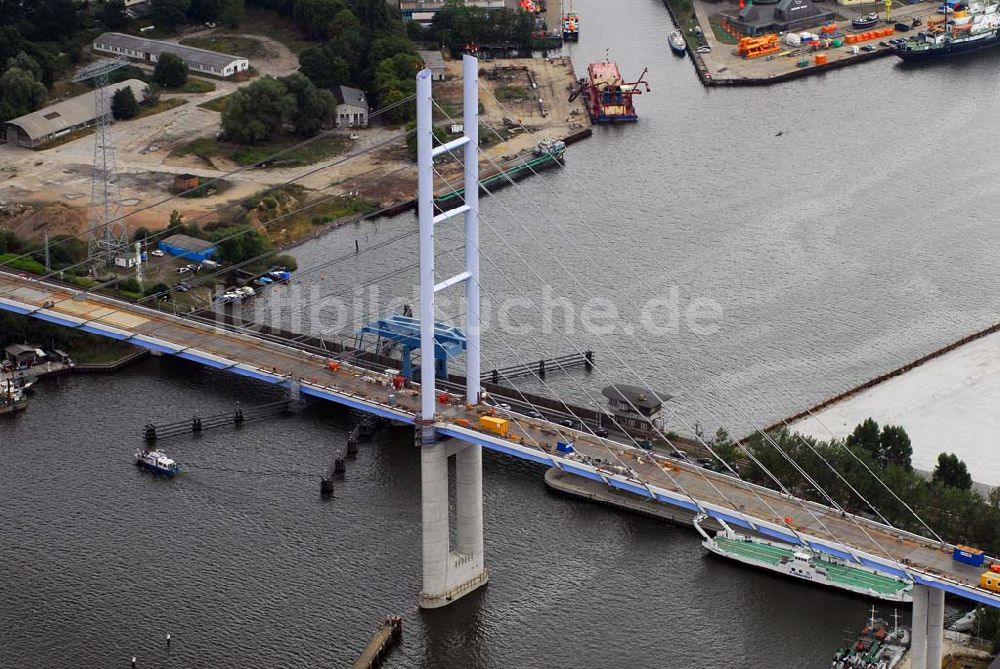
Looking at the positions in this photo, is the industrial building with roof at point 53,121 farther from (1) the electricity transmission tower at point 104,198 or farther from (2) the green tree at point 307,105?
(2) the green tree at point 307,105

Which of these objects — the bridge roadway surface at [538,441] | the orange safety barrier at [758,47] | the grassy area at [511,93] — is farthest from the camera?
the orange safety barrier at [758,47]

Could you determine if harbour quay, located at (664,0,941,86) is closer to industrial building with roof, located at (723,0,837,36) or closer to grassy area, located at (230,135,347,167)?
industrial building with roof, located at (723,0,837,36)

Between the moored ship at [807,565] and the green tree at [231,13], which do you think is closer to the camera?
the moored ship at [807,565]

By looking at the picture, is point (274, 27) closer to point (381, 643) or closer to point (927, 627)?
point (381, 643)

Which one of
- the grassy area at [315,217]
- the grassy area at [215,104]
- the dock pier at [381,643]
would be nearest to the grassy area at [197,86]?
the grassy area at [215,104]

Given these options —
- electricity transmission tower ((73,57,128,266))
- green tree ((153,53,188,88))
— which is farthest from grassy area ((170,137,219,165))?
green tree ((153,53,188,88))

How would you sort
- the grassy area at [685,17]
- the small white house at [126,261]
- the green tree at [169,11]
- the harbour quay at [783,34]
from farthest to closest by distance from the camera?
the grassy area at [685,17]
the harbour quay at [783,34]
the green tree at [169,11]
the small white house at [126,261]
